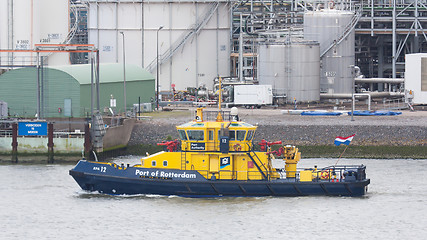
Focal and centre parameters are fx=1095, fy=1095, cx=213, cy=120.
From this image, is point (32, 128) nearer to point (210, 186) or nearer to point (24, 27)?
point (210, 186)

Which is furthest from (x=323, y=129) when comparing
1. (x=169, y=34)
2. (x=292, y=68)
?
(x=169, y=34)

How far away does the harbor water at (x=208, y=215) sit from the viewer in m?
45.9

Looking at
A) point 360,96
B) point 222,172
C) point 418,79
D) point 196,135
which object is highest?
point 418,79

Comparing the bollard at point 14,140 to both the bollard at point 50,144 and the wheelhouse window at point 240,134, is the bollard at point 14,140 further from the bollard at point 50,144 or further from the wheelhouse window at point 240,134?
the wheelhouse window at point 240,134

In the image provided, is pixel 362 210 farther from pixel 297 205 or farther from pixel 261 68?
pixel 261 68

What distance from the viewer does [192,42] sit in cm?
10131

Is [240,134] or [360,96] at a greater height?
[360,96]

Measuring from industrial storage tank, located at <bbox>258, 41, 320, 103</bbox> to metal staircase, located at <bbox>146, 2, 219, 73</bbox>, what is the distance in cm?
1039

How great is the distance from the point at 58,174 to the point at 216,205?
13.2m

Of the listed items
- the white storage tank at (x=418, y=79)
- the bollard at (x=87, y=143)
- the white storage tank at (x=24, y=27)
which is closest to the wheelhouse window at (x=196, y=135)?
the bollard at (x=87, y=143)

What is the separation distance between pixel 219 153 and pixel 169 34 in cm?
4982

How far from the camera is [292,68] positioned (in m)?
91.5

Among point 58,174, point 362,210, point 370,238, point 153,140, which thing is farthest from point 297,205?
point 153,140

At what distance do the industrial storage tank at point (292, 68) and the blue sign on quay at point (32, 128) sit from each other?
91.2ft
